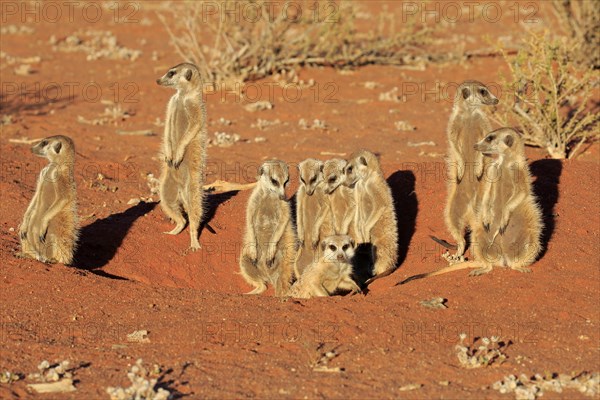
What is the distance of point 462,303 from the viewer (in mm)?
6598

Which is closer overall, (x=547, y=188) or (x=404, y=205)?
(x=547, y=188)

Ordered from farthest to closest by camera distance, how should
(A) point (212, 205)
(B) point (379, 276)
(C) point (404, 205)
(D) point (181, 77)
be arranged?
(A) point (212, 205) < (C) point (404, 205) < (D) point (181, 77) < (B) point (379, 276)

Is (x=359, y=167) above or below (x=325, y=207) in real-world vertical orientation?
above

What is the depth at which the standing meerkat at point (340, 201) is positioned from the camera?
325 inches

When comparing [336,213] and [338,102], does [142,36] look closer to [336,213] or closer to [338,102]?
[338,102]

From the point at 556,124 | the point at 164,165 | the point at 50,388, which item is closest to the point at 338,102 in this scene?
the point at 556,124

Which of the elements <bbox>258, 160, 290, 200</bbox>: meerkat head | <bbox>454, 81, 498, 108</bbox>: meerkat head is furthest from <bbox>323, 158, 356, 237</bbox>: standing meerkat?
<bbox>454, 81, 498, 108</bbox>: meerkat head

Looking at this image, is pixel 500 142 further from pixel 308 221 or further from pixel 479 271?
pixel 308 221

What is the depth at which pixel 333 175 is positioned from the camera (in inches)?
324

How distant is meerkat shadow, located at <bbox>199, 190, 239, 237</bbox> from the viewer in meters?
9.10

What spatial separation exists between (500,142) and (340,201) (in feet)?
5.55

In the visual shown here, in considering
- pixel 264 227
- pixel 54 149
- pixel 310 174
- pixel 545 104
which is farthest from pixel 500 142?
pixel 545 104

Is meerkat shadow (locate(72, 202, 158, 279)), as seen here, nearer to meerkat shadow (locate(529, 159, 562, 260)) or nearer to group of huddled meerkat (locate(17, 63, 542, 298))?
group of huddled meerkat (locate(17, 63, 542, 298))

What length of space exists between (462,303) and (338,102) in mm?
9691
